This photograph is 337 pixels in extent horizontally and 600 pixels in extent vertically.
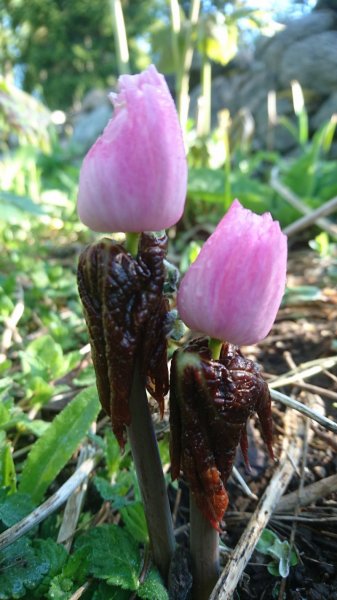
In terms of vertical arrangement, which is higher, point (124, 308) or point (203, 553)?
point (124, 308)

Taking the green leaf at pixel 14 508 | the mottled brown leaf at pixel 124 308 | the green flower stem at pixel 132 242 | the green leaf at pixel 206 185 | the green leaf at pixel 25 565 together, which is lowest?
the green leaf at pixel 206 185

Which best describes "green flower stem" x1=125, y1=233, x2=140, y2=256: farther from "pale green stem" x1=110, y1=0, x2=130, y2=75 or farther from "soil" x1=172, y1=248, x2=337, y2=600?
"pale green stem" x1=110, y1=0, x2=130, y2=75

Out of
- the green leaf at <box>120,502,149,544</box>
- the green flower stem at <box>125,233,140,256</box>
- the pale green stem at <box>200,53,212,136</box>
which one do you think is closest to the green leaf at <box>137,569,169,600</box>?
the green leaf at <box>120,502,149,544</box>

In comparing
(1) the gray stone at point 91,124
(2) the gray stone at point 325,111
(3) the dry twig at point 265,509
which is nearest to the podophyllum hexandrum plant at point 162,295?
(3) the dry twig at point 265,509

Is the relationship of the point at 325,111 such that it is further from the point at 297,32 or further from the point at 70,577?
the point at 70,577

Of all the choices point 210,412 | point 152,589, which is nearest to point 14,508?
point 152,589

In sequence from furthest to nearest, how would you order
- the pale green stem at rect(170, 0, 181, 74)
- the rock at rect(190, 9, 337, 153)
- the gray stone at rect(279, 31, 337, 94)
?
1. the gray stone at rect(279, 31, 337, 94)
2. the rock at rect(190, 9, 337, 153)
3. the pale green stem at rect(170, 0, 181, 74)

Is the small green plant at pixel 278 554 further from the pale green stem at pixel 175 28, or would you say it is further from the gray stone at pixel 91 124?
the gray stone at pixel 91 124

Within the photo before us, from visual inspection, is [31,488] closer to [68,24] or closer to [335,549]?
[335,549]
